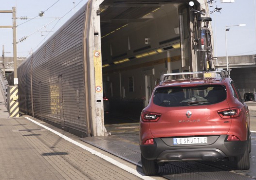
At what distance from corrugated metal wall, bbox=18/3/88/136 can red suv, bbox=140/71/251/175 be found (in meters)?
9.11

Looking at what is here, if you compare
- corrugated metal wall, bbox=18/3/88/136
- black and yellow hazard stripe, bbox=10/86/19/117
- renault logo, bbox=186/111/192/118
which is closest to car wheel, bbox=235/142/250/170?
renault logo, bbox=186/111/192/118

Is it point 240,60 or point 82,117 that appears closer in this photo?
point 82,117

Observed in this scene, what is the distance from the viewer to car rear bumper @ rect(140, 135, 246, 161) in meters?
8.45

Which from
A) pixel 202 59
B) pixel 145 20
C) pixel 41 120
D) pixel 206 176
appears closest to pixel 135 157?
pixel 206 176

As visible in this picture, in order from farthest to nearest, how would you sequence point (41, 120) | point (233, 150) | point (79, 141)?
1. point (41, 120)
2. point (79, 141)
3. point (233, 150)

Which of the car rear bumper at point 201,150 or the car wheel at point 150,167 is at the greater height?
the car rear bumper at point 201,150

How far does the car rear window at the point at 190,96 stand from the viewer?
28.9 feet

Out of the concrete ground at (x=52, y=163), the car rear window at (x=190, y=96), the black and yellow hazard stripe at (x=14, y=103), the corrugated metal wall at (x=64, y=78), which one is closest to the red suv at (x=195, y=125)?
the car rear window at (x=190, y=96)

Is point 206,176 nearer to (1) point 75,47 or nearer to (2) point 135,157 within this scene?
(2) point 135,157

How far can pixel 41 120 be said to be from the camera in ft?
101

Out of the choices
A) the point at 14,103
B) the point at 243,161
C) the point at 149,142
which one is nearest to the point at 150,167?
the point at 149,142

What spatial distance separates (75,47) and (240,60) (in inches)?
1969

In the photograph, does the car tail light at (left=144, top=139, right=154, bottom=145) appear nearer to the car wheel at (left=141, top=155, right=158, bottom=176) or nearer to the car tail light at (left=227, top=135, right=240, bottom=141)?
the car wheel at (left=141, top=155, right=158, bottom=176)

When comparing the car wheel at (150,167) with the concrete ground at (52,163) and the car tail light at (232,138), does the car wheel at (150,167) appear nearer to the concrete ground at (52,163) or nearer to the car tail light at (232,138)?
the concrete ground at (52,163)
